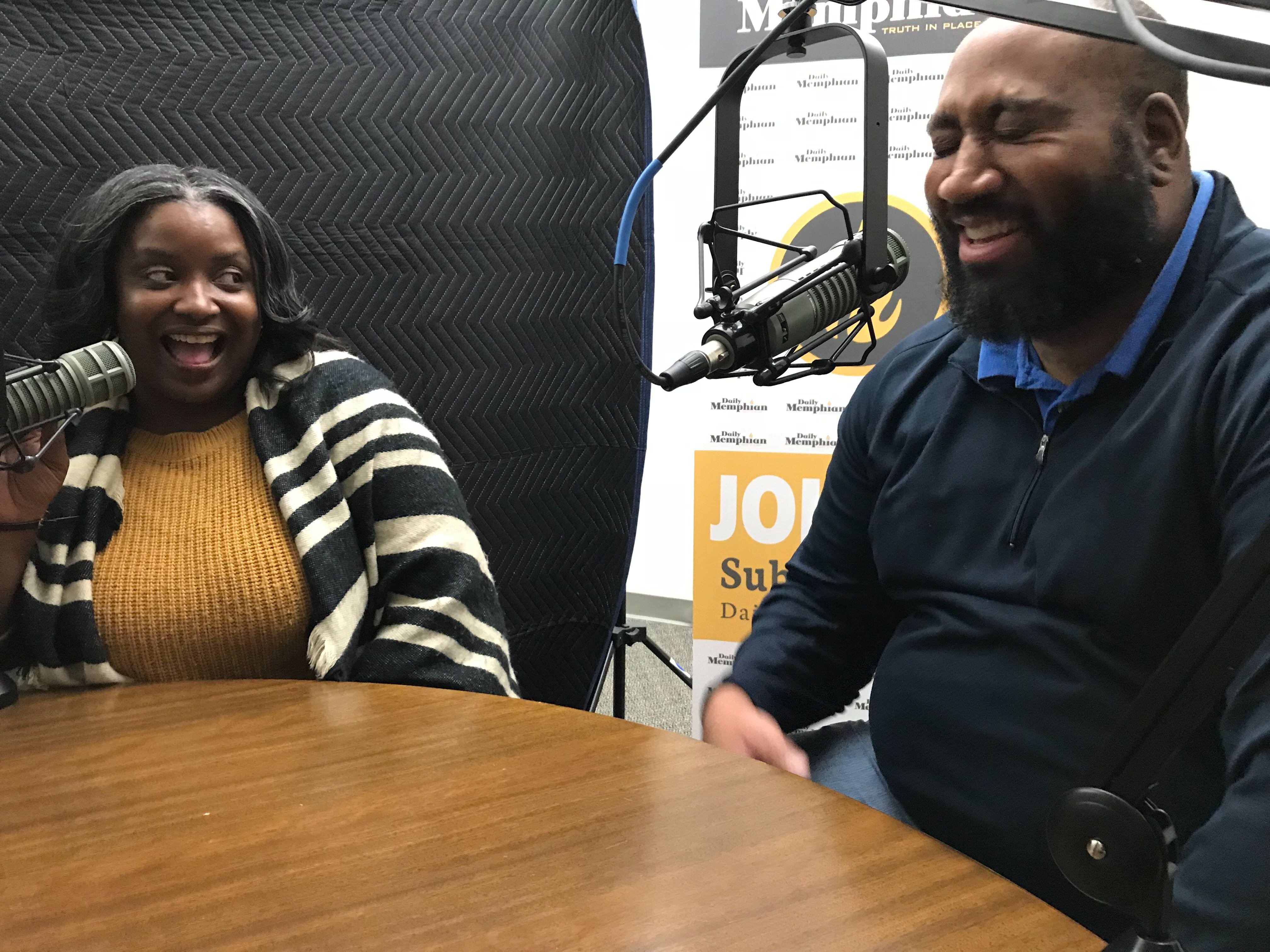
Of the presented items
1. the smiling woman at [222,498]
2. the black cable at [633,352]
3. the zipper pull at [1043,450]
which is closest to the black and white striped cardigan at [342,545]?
the smiling woman at [222,498]

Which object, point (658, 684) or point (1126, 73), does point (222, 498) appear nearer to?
point (1126, 73)

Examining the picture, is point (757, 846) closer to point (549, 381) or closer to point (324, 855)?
point (324, 855)

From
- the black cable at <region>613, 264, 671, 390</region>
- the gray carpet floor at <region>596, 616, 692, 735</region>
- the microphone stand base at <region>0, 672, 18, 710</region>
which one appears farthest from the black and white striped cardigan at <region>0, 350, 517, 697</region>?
the gray carpet floor at <region>596, 616, 692, 735</region>

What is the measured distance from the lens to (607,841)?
0.75 meters

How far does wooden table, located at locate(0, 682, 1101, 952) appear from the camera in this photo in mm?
646

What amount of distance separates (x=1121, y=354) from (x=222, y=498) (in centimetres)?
116

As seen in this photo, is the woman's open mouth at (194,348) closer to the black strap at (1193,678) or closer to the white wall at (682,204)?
the white wall at (682,204)

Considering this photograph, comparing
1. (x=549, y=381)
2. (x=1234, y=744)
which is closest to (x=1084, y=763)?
(x=1234, y=744)

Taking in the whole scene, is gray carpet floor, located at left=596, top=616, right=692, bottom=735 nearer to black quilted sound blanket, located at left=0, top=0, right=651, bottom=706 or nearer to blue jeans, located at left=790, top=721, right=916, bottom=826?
black quilted sound blanket, located at left=0, top=0, right=651, bottom=706

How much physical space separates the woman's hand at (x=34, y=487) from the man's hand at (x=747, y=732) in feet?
2.91

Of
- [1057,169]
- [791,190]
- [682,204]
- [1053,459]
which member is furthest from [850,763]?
[682,204]

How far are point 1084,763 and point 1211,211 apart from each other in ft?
1.83

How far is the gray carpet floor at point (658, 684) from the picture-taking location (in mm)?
3055

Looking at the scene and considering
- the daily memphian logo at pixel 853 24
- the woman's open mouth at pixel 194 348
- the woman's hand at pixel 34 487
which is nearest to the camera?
the woman's hand at pixel 34 487
